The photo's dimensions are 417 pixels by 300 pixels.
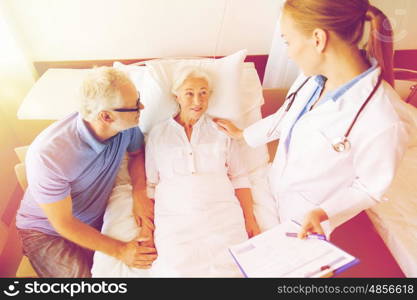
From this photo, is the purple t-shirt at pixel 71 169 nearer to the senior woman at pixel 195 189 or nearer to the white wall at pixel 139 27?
the senior woman at pixel 195 189

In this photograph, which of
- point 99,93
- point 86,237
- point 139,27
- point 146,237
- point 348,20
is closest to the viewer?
point 348,20

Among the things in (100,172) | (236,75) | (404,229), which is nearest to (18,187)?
(100,172)

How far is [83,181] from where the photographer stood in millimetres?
1511

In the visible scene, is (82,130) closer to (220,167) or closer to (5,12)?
(220,167)

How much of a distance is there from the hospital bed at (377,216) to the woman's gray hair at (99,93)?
22.8 inches

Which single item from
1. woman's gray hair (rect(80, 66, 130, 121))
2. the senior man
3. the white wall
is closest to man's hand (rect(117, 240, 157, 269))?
the senior man

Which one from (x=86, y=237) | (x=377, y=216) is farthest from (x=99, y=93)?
(x=377, y=216)

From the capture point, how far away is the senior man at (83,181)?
52.9 inches

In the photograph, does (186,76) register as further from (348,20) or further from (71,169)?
(348,20)

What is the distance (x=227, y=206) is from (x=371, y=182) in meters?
0.73

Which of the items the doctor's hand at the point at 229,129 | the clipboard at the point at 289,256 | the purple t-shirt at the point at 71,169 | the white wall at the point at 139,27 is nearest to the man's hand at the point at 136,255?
the purple t-shirt at the point at 71,169

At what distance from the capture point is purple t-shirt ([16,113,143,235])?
4.37ft

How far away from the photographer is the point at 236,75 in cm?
201

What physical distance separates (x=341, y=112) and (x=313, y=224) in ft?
1.50
